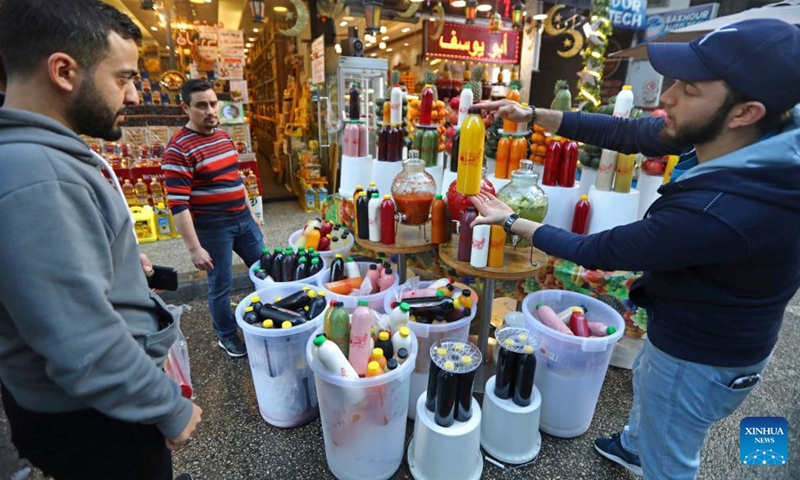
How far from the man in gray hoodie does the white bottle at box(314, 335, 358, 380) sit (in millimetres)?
525

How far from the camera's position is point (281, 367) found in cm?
191

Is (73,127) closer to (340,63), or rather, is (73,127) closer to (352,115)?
(352,115)

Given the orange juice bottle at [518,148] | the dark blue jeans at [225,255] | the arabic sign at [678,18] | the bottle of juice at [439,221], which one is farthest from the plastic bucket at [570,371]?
the arabic sign at [678,18]

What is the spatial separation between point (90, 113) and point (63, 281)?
16.1 inches

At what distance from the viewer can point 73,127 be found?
92 centimetres

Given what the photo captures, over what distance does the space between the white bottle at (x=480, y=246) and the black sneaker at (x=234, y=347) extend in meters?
1.65

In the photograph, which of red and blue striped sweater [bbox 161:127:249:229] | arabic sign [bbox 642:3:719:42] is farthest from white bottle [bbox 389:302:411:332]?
arabic sign [bbox 642:3:719:42]

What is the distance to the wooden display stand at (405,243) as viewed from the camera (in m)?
2.07

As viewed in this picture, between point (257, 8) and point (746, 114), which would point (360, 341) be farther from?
point (257, 8)

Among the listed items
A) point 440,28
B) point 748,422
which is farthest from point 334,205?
point 440,28

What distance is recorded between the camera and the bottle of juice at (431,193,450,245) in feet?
6.64

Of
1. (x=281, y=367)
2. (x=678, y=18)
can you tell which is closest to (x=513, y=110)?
(x=281, y=367)

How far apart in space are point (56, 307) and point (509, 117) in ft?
6.16

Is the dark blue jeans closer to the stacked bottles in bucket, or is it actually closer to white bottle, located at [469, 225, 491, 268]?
the stacked bottles in bucket
